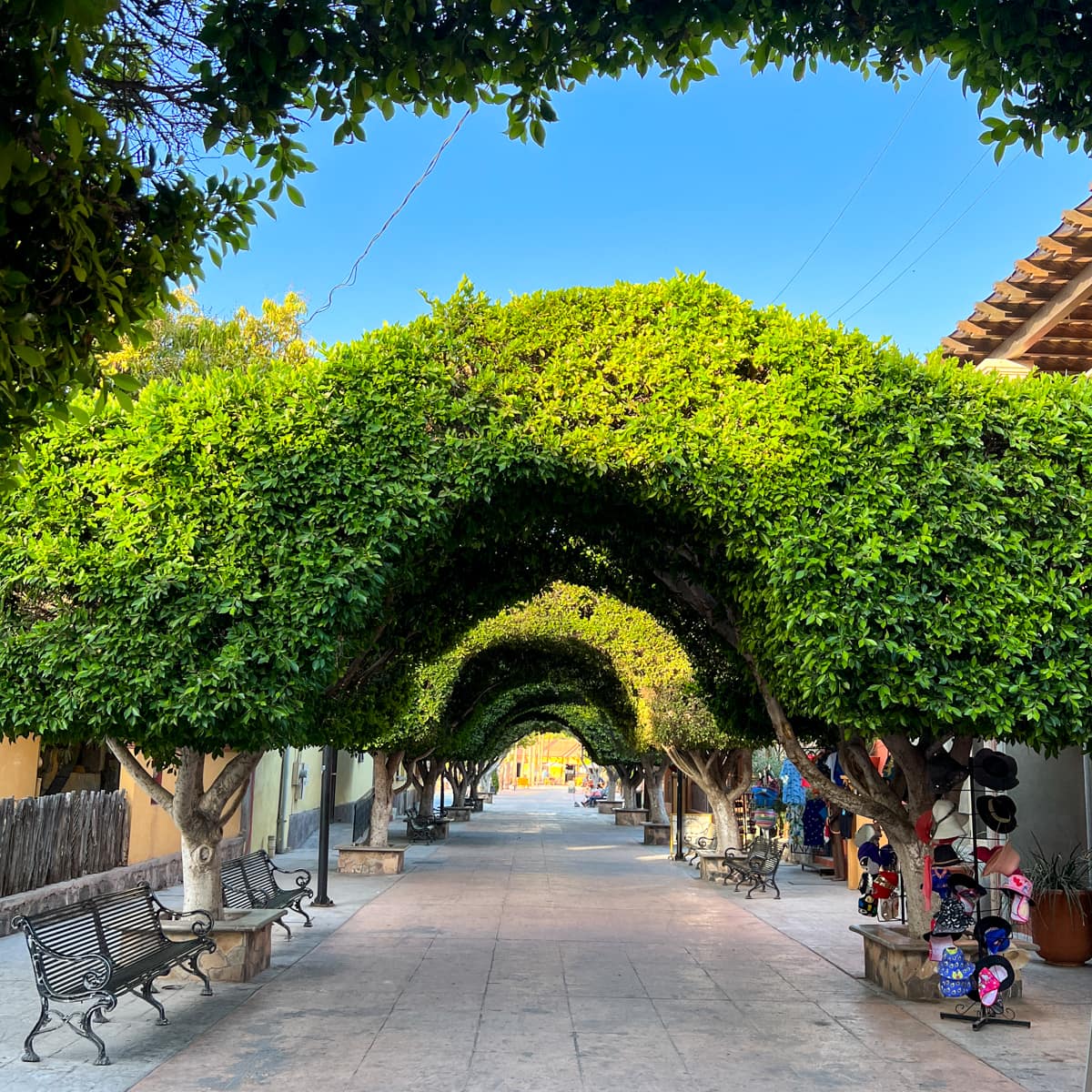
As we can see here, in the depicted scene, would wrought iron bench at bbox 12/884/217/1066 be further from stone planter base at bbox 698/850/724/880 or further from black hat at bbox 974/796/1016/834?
stone planter base at bbox 698/850/724/880

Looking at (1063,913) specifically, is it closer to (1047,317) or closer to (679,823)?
(1047,317)

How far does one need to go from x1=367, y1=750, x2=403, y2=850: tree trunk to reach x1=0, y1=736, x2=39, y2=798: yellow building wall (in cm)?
773

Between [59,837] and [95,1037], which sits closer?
[95,1037]

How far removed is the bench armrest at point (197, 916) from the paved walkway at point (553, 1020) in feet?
1.73

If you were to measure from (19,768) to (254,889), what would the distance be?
4822 mm

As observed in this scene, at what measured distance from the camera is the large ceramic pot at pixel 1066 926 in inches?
443

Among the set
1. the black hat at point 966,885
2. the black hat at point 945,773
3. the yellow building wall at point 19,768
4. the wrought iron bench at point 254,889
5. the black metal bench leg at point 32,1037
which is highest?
the black hat at point 945,773

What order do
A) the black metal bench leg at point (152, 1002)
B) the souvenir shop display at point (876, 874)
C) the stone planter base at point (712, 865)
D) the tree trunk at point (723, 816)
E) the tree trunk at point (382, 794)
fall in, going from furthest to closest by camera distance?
1. the tree trunk at point (382, 794)
2. the tree trunk at point (723, 816)
3. the stone planter base at point (712, 865)
4. the souvenir shop display at point (876, 874)
5. the black metal bench leg at point (152, 1002)

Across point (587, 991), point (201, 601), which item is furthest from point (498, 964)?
point (201, 601)

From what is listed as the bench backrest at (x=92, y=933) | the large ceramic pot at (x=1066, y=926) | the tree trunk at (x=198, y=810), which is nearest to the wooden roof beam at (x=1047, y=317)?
the large ceramic pot at (x=1066, y=926)

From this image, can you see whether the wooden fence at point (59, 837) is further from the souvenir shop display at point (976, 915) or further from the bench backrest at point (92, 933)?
the souvenir shop display at point (976, 915)

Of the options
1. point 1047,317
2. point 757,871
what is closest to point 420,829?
point 757,871

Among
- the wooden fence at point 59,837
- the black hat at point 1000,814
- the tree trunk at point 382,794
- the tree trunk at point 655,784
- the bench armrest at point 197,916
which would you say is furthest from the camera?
the tree trunk at point 655,784

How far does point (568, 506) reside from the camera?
8930mm
